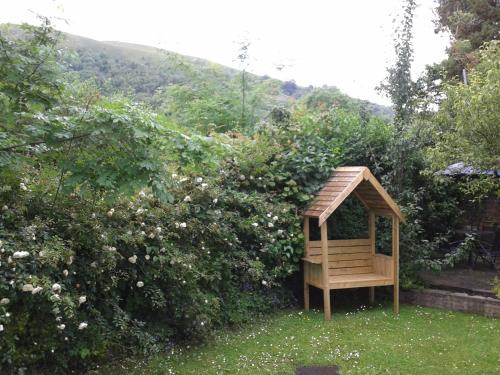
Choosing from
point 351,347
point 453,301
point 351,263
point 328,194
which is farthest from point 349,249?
point 351,347

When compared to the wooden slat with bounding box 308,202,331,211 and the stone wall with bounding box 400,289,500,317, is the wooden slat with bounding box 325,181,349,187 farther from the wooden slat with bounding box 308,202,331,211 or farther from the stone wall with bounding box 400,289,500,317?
the stone wall with bounding box 400,289,500,317

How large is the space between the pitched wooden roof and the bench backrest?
2.01ft

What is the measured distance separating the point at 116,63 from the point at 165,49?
19851mm

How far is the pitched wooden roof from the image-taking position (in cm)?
716

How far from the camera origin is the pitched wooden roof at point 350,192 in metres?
7.16

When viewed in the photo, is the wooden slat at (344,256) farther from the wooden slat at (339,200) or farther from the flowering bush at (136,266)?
the wooden slat at (339,200)

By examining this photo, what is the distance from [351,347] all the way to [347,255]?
2299 millimetres

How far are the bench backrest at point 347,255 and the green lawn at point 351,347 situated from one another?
858 millimetres

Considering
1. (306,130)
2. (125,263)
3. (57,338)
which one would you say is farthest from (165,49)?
(57,338)

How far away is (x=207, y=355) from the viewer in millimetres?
5633

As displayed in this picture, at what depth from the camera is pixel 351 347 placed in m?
5.97

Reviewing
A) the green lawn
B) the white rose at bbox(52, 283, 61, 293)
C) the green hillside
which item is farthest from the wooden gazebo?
the white rose at bbox(52, 283, 61, 293)

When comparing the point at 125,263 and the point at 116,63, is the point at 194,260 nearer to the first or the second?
the point at 125,263

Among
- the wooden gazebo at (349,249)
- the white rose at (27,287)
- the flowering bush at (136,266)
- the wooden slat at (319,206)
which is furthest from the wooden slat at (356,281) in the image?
the white rose at (27,287)
